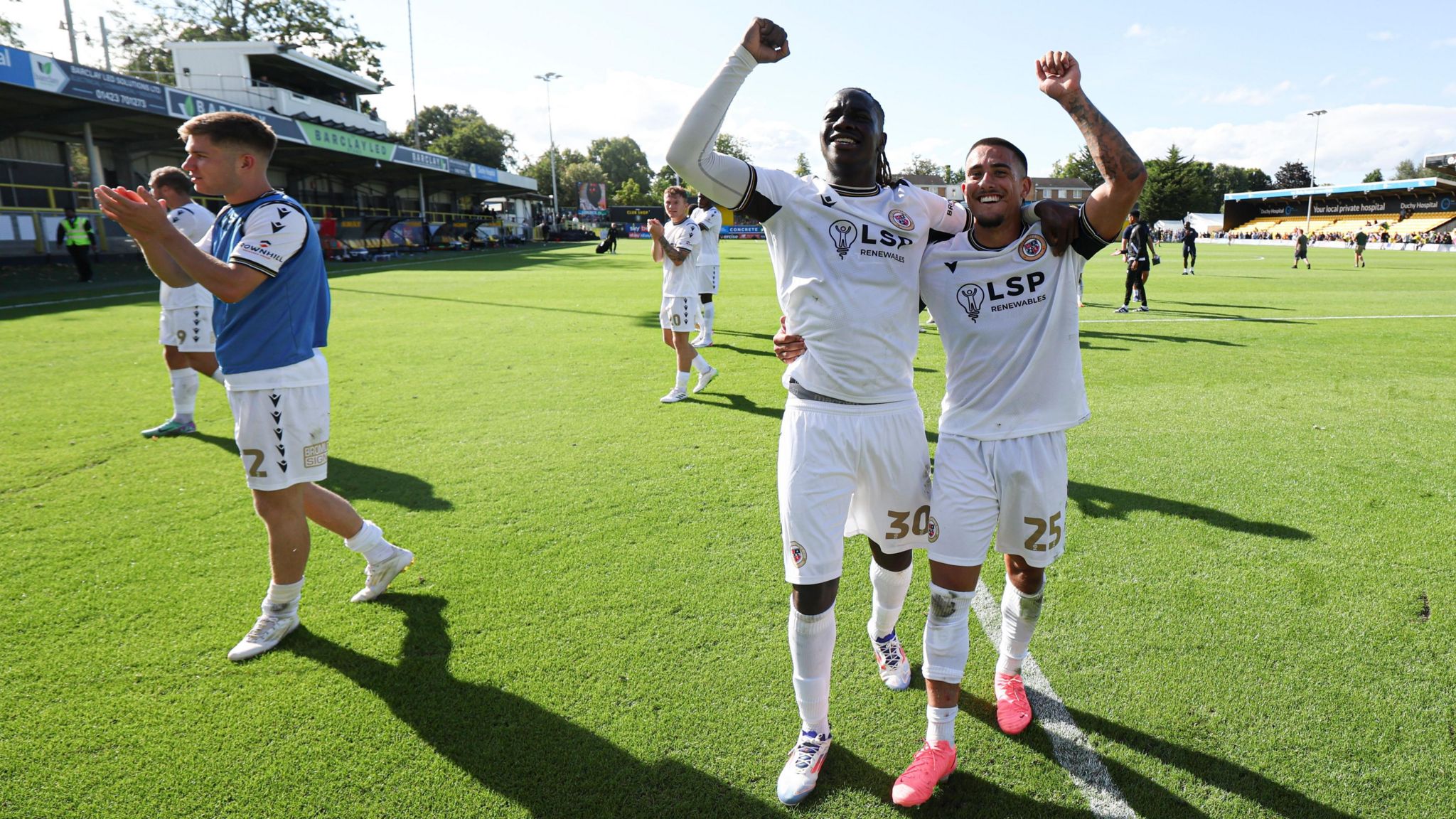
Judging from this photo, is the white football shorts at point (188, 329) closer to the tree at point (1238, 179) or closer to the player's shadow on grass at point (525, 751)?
the player's shadow on grass at point (525, 751)

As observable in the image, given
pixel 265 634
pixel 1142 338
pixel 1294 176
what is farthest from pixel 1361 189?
pixel 265 634

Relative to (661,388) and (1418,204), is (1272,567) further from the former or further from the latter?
(1418,204)

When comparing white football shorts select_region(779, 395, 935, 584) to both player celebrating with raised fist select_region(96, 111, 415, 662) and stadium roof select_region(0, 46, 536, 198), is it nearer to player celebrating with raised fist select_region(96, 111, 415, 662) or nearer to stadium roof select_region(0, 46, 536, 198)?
player celebrating with raised fist select_region(96, 111, 415, 662)

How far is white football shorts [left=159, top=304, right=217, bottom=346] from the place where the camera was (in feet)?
21.5

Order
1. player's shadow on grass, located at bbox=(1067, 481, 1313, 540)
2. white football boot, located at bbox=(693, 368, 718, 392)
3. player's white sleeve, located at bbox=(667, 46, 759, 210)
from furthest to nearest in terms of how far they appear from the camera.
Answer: white football boot, located at bbox=(693, 368, 718, 392)
player's shadow on grass, located at bbox=(1067, 481, 1313, 540)
player's white sleeve, located at bbox=(667, 46, 759, 210)

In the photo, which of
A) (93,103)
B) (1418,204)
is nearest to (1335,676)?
(93,103)

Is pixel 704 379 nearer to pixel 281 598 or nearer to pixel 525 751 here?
pixel 281 598

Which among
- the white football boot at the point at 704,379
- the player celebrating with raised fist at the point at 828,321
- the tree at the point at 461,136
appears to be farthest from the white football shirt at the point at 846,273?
the tree at the point at 461,136

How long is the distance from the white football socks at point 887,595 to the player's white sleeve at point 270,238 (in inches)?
107

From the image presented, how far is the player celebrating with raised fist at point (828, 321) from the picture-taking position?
247 centimetres

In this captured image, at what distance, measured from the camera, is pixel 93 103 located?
22234mm

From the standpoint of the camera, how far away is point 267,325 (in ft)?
10.4

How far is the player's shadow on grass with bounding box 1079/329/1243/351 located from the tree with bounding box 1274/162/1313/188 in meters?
117

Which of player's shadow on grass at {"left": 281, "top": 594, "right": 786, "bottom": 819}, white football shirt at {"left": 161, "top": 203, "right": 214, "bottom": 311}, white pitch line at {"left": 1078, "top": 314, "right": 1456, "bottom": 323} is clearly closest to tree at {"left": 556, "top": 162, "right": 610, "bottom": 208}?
white pitch line at {"left": 1078, "top": 314, "right": 1456, "bottom": 323}
